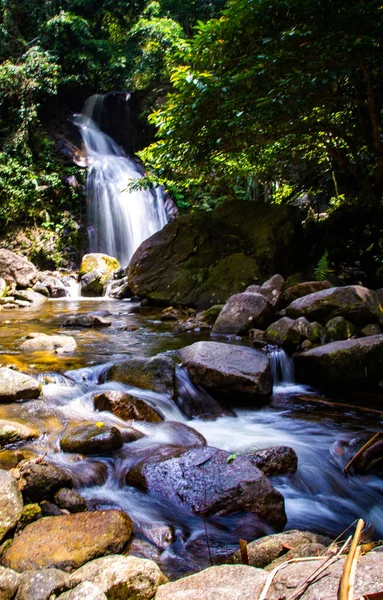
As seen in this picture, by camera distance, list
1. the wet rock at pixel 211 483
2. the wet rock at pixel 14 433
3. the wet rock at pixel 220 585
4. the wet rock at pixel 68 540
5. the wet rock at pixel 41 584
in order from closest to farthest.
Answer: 1. the wet rock at pixel 220 585
2. the wet rock at pixel 41 584
3. the wet rock at pixel 68 540
4. the wet rock at pixel 211 483
5. the wet rock at pixel 14 433

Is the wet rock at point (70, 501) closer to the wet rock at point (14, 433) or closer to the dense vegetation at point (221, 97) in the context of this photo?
the wet rock at point (14, 433)

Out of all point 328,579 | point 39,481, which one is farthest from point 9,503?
point 328,579

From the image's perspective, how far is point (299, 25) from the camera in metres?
6.00

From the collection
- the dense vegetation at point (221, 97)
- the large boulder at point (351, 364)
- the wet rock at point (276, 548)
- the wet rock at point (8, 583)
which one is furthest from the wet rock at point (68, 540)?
the dense vegetation at point (221, 97)

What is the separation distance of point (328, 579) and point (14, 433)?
2.61 m

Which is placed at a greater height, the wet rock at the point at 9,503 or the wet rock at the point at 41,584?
the wet rock at the point at 9,503

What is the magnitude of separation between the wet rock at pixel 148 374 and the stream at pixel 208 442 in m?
0.10

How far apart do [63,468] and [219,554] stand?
4.00ft

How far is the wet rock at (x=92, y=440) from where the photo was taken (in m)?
3.02

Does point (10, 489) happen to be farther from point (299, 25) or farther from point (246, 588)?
point (299, 25)

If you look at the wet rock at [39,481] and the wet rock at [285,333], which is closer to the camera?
the wet rock at [39,481]

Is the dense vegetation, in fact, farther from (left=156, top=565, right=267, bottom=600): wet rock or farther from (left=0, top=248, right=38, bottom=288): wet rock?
(left=156, top=565, right=267, bottom=600): wet rock

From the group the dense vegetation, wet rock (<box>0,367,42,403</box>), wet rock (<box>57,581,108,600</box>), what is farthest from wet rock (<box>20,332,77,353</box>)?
the dense vegetation

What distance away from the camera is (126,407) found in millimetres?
3744
